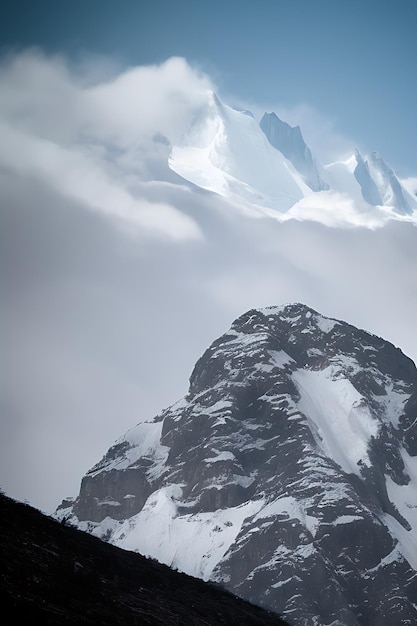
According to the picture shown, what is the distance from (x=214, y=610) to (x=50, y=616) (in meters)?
20.7

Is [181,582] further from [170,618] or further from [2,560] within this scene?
[2,560]

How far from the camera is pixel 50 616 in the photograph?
144ft

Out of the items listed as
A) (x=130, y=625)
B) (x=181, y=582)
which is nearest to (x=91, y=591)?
(x=130, y=625)

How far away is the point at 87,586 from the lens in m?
52.7

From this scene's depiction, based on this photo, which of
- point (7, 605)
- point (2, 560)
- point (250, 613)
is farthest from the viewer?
point (250, 613)

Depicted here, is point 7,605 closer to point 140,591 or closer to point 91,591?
point 91,591

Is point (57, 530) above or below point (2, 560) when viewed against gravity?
above

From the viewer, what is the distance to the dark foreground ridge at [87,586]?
4597 cm

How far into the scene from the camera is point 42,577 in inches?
1955

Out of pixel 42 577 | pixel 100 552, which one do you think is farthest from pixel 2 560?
pixel 100 552

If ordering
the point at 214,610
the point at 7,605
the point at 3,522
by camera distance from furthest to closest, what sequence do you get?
the point at 214,610 → the point at 3,522 → the point at 7,605

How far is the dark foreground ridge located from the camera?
45969 mm

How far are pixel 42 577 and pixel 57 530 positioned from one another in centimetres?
1422

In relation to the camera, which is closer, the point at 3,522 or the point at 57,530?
the point at 3,522
